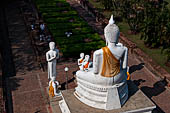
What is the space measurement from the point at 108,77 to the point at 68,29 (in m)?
14.4

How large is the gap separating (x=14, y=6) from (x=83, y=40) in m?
13.8

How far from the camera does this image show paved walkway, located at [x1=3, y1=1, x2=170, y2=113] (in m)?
17.2

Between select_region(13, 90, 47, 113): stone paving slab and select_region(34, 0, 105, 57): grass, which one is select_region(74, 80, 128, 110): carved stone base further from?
select_region(34, 0, 105, 57): grass

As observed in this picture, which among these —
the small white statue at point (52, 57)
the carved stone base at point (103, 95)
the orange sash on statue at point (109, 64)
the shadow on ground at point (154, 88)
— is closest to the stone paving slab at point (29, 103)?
the small white statue at point (52, 57)

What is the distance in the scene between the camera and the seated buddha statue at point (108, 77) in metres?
13.0

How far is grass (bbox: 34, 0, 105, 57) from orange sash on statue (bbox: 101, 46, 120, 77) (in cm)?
976

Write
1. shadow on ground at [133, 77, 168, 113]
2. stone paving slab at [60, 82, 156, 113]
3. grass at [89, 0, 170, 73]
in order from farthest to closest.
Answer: grass at [89, 0, 170, 73]
shadow on ground at [133, 77, 168, 113]
stone paving slab at [60, 82, 156, 113]

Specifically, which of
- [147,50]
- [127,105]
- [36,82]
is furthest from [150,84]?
[36,82]

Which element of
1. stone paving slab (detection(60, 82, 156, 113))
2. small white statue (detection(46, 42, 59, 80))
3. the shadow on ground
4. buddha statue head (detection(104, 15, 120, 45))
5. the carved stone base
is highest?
buddha statue head (detection(104, 15, 120, 45))

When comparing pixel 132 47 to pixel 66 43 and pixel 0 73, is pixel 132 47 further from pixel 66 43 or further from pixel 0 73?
pixel 0 73

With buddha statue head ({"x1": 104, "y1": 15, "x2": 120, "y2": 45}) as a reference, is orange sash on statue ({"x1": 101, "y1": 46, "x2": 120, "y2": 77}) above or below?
below

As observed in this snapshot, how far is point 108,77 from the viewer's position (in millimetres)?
13352

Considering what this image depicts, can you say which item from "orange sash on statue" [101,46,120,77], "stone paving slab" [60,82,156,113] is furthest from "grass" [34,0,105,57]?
"orange sash on statue" [101,46,120,77]

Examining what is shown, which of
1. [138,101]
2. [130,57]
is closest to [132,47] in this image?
[130,57]
